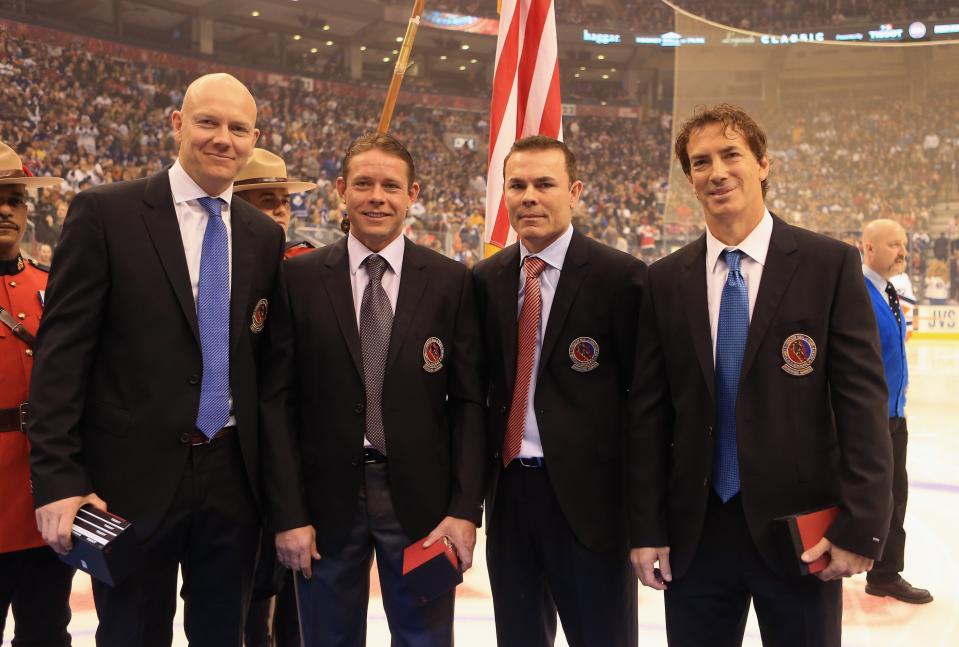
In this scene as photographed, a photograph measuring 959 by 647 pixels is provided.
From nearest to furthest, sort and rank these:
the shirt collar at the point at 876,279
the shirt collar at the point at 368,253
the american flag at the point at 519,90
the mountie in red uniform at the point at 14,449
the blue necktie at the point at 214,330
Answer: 1. the blue necktie at the point at 214,330
2. the shirt collar at the point at 368,253
3. the mountie in red uniform at the point at 14,449
4. the american flag at the point at 519,90
5. the shirt collar at the point at 876,279

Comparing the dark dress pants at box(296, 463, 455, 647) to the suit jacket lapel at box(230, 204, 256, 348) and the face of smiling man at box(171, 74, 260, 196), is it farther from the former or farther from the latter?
the face of smiling man at box(171, 74, 260, 196)

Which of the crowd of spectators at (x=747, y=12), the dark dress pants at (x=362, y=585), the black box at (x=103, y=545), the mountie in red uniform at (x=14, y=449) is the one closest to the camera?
the black box at (x=103, y=545)

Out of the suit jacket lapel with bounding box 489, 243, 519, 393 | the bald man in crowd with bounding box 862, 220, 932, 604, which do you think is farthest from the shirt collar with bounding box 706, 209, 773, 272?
the bald man in crowd with bounding box 862, 220, 932, 604

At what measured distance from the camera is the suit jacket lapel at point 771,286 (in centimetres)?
184

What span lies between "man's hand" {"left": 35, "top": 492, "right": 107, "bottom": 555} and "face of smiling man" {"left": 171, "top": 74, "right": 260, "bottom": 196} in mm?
782

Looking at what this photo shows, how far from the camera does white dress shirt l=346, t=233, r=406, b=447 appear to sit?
216cm

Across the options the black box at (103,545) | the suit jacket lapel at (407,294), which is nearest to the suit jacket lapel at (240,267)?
the suit jacket lapel at (407,294)

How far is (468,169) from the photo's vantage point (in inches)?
934

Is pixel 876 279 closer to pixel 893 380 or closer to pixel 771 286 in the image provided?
pixel 893 380

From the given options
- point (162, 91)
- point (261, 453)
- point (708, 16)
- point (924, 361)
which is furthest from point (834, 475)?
point (708, 16)

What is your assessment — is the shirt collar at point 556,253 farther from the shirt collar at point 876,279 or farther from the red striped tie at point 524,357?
the shirt collar at point 876,279

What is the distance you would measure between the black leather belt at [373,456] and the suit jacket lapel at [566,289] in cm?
44

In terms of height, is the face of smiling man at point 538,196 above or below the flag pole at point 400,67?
below

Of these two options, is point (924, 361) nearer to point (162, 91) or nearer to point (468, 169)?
point (468, 169)
